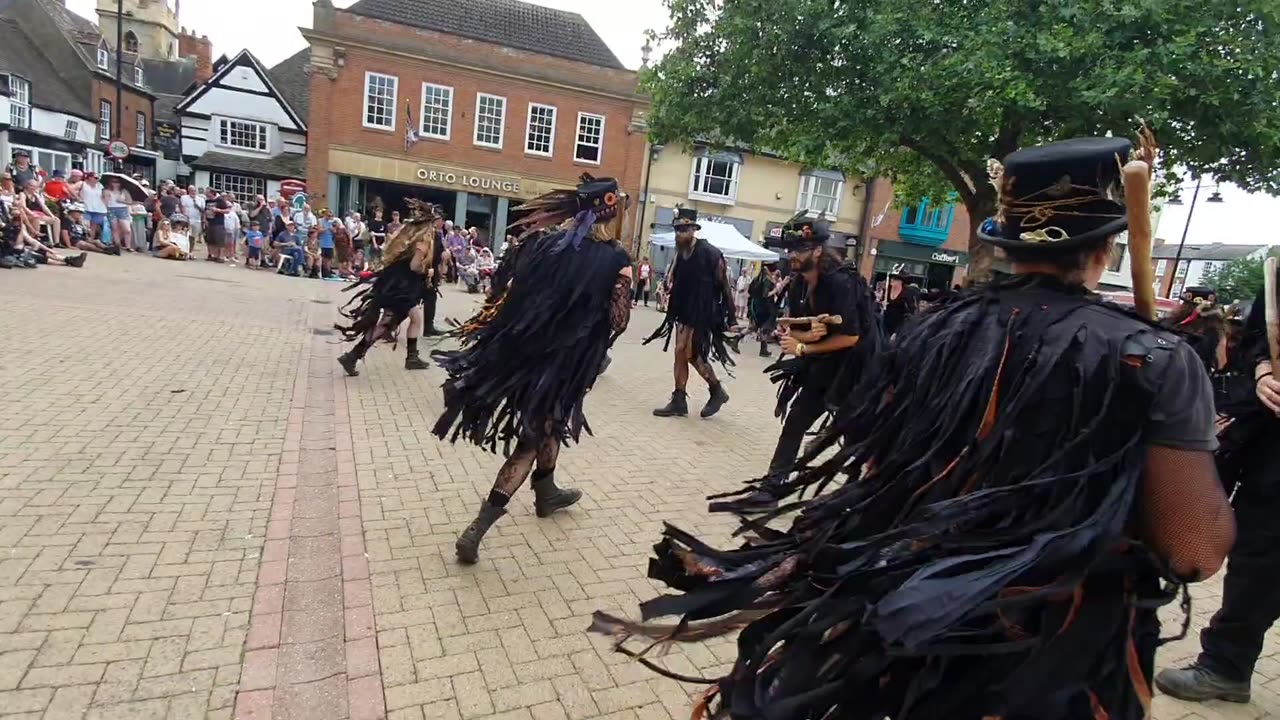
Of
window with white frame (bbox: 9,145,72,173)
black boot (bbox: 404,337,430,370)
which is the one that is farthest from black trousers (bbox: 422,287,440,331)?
window with white frame (bbox: 9,145,72,173)

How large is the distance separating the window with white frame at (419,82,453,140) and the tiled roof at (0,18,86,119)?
18630 mm

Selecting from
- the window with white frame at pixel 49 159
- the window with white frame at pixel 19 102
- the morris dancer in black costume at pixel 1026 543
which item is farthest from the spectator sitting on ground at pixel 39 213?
the window with white frame at pixel 49 159

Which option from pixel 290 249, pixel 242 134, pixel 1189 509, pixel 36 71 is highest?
pixel 36 71

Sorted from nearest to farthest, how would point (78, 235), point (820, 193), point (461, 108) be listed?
1. point (78, 235)
2. point (461, 108)
3. point (820, 193)

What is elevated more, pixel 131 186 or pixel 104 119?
pixel 104 119

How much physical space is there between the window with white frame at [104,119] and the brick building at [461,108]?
18705mm

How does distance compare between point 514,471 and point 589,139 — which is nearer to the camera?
point 514,471

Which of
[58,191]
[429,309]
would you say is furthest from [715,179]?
[429,309]

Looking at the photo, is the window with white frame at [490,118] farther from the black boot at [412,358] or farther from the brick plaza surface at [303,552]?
the brick plaza surface at [303,552]

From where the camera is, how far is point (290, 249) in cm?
1812

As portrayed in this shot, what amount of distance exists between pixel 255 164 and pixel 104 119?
42.3 ft

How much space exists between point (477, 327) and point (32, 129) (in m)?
38.3

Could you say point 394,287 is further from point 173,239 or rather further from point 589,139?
point 589,139

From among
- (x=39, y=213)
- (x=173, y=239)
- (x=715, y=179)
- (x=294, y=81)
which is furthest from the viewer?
(x=294, y=81)
